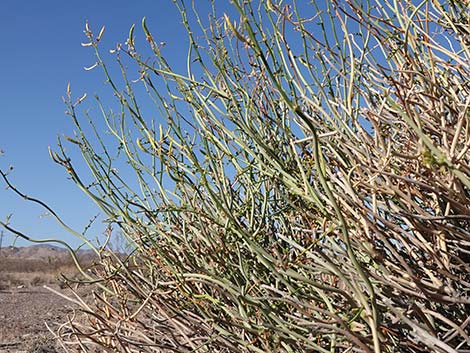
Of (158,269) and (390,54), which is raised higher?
(390,54)

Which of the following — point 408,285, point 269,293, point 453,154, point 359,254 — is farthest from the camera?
point 269,293

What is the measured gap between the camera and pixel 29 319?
9.48 m

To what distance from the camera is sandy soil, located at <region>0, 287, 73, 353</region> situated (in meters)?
6.50

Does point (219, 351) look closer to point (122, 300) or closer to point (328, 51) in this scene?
point (122, 300)

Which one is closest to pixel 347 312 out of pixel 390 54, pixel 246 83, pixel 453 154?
pixel 453 154

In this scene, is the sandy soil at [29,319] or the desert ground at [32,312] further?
the sandy soil at [29,319]

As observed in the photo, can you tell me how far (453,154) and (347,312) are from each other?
0.32 meters

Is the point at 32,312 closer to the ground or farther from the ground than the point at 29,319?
farther from the ground

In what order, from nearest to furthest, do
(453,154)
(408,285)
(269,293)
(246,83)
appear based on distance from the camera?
(453,154) → (408,285) → (269,293) → (246,83)

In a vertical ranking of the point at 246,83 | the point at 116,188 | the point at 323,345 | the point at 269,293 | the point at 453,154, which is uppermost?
the point at 246,83

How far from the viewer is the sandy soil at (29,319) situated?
21.3ft

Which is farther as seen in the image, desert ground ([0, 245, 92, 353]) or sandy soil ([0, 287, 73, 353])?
sandy soil ([0, 287, 73, 353])

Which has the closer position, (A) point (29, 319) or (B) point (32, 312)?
(A) point (29, 319)

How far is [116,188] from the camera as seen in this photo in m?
1.50
